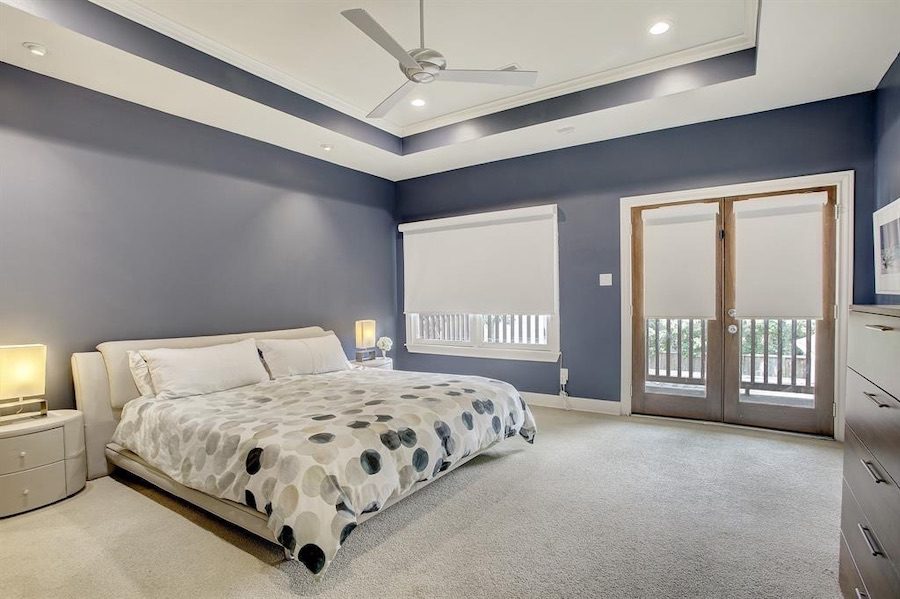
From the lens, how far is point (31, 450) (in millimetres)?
2676

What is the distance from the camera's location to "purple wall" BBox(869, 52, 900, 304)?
3057mm

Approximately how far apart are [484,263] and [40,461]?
13.8 feet

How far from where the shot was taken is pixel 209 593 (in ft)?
6.34

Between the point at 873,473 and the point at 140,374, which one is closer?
the point at 873,473

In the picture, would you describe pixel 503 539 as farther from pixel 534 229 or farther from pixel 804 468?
pixel 534 229

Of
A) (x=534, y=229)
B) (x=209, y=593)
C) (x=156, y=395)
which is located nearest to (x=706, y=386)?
(x=534, y=229)

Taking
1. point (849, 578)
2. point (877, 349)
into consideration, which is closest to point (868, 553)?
point (849, 578)

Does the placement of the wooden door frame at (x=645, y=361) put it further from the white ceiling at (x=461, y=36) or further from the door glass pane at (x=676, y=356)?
the white ceiling at (x=461, y=36)

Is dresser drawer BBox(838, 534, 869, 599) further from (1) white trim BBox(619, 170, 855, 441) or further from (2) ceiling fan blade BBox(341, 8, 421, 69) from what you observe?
(2) ceiling fan blade BBox(341, 8, 421, 69)

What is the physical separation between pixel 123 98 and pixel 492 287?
12.6ft

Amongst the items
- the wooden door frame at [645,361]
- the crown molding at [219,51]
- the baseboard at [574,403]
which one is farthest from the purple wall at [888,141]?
the crown molding at [219,51]

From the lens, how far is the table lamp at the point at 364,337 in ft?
17.4

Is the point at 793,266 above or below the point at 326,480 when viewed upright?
above

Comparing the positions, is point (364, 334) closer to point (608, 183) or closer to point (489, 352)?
point (489, 352)
